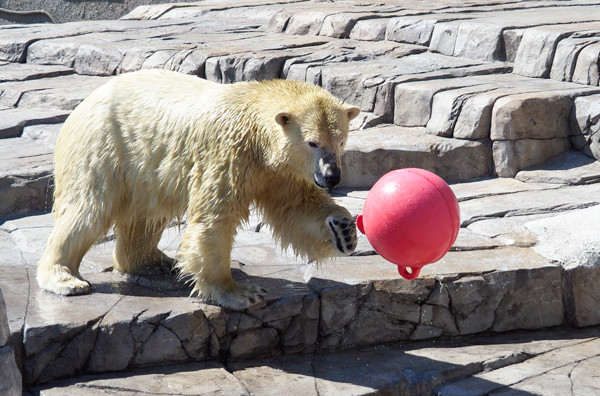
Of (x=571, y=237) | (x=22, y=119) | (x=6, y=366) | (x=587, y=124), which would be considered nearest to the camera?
(x=6, y=366)

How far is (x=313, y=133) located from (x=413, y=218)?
707mm

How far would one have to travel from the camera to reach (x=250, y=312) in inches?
165

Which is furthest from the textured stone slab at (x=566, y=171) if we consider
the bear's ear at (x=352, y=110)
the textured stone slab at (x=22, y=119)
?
the textured stone slab at (x=22, y=119)

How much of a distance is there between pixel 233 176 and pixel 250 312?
2.19ft

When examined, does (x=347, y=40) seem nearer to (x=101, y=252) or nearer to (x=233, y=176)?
(x=101, y=252)

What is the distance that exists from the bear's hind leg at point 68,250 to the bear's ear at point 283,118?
1.08 metres

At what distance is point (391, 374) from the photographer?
4113mm

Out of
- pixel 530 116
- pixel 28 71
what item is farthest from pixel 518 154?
pixel 28 71

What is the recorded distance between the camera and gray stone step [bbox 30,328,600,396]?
3859mm

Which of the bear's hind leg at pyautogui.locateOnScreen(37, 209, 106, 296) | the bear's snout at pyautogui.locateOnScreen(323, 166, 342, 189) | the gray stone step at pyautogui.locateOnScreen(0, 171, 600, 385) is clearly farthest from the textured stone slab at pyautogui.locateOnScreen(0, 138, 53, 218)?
the bear's snout at pyautogui.locateOnScreen(323, 166, 342, 189)

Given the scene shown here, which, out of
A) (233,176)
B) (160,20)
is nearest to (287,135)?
(233,176)

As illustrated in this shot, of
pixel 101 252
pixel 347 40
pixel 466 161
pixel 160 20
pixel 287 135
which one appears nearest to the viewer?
pixel 287 135

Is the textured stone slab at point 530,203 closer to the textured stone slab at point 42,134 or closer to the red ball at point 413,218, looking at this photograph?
the red ball at point 413,218

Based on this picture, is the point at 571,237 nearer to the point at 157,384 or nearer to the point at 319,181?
the point at 319,181
